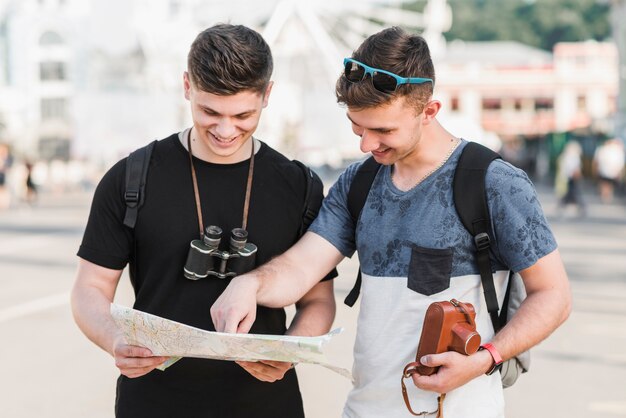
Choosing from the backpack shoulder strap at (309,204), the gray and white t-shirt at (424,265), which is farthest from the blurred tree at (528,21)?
the gray and white t-shirt at (424,265)

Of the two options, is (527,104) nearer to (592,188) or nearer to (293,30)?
(293,30)

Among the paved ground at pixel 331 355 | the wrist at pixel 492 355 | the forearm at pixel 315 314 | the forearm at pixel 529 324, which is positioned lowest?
the paved ground at pixel 331 355

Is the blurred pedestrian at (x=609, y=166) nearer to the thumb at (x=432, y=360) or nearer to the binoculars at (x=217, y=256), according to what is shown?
the binoculars at (x=217, y=256)

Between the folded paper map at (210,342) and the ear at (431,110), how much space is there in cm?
61

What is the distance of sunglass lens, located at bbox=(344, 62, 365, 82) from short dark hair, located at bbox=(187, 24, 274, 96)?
0.81 feet

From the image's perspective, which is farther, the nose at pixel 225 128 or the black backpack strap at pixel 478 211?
the nose at pixel 225 128

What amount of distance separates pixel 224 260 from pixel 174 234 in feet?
0.54

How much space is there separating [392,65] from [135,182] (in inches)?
29.3

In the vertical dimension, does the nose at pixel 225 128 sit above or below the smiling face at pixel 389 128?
below

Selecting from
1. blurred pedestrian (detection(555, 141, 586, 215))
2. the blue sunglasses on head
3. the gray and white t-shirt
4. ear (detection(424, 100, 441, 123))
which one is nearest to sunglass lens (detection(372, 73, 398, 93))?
the blue sunglasses on head

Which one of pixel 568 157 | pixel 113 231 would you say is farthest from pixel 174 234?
pixel 568 157

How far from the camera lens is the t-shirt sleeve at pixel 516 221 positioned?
2412mm

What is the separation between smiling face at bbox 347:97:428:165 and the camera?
2451 millimetres

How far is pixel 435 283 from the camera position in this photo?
247cm
